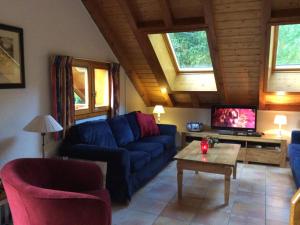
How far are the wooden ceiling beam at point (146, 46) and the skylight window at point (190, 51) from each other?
46 cm

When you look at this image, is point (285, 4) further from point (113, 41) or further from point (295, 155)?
point (113, 41)

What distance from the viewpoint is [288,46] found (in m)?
4.23

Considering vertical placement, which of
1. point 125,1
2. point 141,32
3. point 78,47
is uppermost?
point 125,1

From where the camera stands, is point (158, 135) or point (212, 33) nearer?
point (212, 33)

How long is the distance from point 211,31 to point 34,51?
2.19 metres

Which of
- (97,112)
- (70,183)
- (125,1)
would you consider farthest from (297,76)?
(70,183)

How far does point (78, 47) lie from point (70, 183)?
2.11 metres

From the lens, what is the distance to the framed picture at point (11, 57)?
8.77 feet

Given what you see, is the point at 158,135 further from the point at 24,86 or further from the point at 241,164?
the point at 24,86

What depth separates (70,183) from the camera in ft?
7.59

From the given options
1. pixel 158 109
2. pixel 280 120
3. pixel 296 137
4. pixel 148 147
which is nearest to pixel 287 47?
pixel 280 120

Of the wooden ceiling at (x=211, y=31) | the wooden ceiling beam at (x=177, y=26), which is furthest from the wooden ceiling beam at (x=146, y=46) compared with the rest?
the wooden ceiling beam at (x=177, y=26)

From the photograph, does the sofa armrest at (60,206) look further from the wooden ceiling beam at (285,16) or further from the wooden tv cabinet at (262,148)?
the wooden tv cabinet at (262,148)

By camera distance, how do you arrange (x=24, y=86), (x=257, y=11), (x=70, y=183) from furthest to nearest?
(x=257, y=11), (x=24, y=86), (x=70, y=183)
